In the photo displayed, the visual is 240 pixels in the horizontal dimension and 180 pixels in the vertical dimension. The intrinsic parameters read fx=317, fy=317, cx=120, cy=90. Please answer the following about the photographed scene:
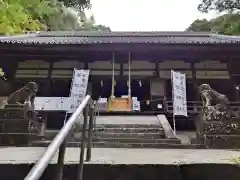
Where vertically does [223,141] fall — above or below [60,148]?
above

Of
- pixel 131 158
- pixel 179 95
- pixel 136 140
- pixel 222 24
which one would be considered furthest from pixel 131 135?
pixel 222 24

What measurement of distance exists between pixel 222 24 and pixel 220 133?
25.5 m

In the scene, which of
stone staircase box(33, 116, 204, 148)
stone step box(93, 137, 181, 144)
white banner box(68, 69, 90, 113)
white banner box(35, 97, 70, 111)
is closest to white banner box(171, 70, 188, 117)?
stone staircase box(33, 116, 204, 148)

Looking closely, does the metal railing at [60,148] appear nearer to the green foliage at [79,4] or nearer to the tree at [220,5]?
the green foliage at [79,4]

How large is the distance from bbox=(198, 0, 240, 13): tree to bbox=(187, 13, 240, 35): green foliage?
0.66 m

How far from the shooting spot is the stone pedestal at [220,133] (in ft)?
25.5

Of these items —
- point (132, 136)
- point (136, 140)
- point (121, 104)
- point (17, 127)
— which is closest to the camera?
point (17, 127)

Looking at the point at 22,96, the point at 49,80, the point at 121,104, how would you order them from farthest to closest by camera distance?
1. the point at 49,80
2. the point at 121,104
3. the point at 22,96

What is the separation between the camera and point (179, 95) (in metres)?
11.1

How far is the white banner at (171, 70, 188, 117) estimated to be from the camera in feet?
35.4

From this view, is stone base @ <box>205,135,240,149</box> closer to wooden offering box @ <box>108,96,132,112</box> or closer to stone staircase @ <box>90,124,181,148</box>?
stone staircase @ <box>90,124,181,148</box>

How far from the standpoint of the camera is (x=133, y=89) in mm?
14500

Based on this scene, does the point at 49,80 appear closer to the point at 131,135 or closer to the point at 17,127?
the point at 17,127

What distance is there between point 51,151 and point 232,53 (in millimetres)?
12939
